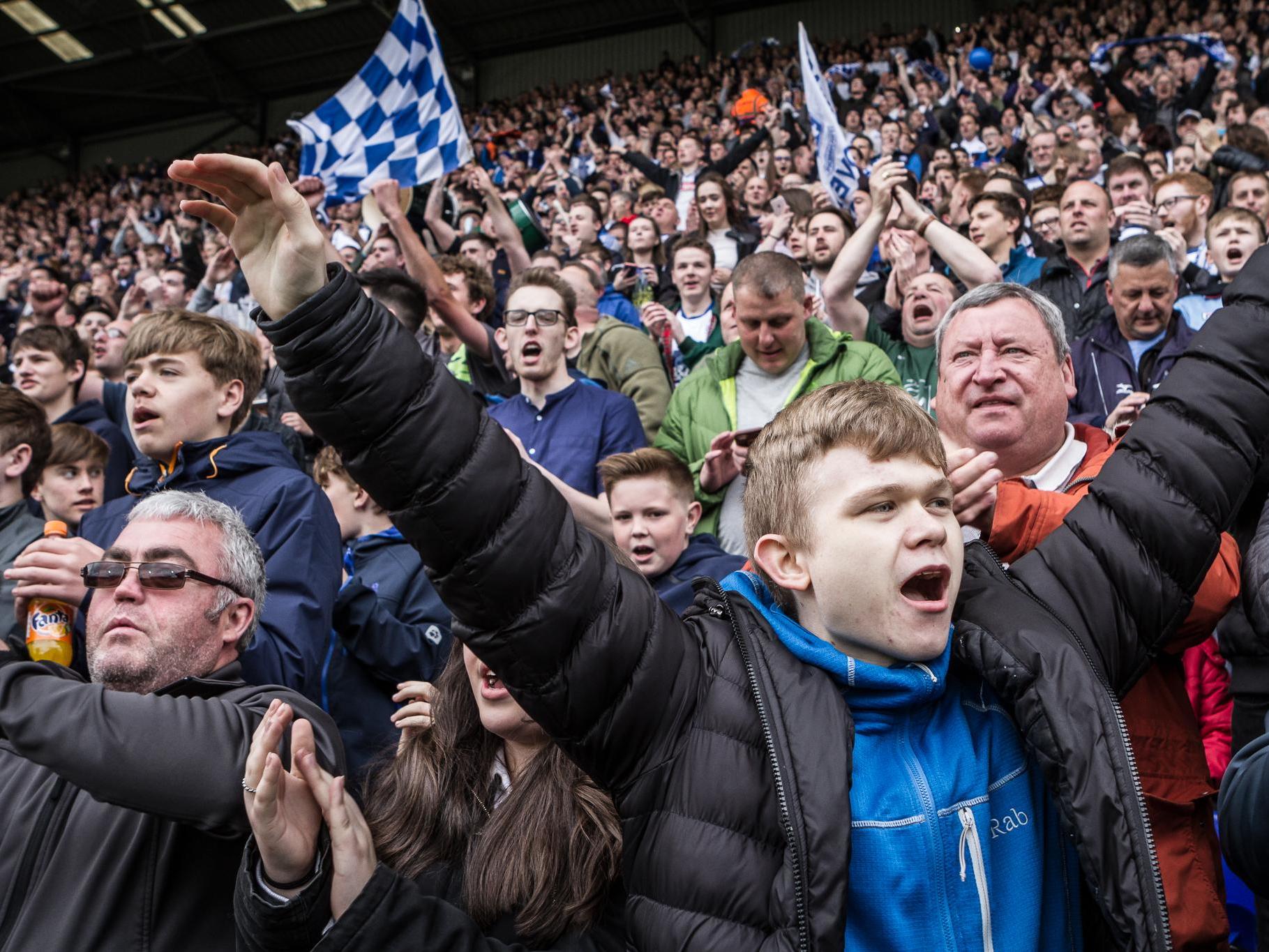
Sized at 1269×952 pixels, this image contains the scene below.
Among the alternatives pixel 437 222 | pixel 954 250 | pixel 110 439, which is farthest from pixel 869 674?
pixel 437 222

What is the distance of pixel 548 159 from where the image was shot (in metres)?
13.9

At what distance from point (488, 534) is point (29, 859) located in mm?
1263

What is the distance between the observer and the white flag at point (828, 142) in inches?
281


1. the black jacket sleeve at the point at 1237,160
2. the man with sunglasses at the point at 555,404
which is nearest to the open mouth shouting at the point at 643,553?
the man with sunglasses at the point at 555,404

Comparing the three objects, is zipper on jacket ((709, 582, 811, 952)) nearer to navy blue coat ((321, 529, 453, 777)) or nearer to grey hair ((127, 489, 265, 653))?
grey hair ((127, 489, 265, 653))

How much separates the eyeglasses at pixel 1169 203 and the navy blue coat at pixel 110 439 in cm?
515

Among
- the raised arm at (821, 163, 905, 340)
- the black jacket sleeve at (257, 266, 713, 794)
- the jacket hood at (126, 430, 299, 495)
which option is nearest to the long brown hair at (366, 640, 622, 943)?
the black jacket sleeve at (257, 266, 713, 794)

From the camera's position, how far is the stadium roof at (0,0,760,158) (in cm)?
2259

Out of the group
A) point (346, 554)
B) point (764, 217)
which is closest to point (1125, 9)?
point (764, 217)

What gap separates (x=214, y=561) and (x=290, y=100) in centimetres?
2573

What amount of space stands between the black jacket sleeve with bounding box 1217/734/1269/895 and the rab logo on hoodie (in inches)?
10.1

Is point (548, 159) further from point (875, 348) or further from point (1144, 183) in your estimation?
point (875, 348)

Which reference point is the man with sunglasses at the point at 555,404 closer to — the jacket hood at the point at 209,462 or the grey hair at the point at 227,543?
the jacket hood at the point at 209,462

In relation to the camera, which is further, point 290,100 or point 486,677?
point 290,100
